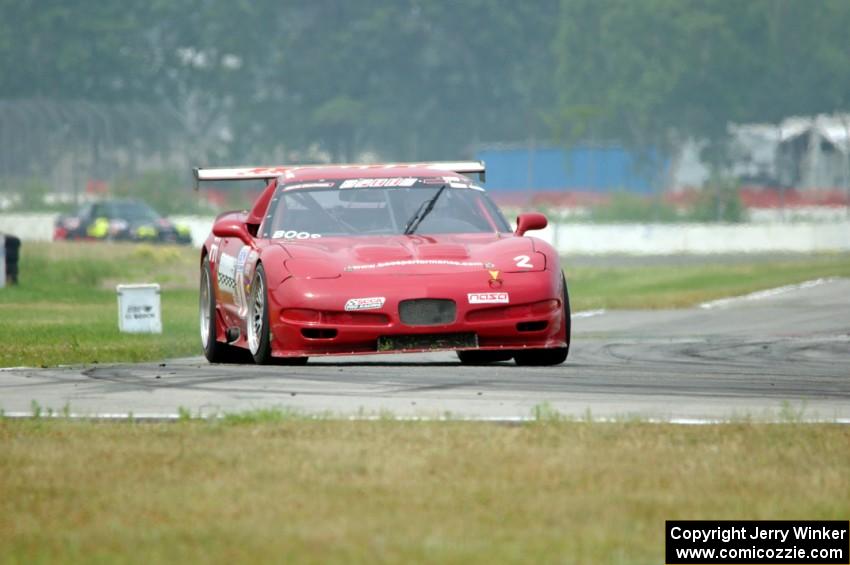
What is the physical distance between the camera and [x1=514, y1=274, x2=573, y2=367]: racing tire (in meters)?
12.3

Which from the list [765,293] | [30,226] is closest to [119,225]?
[30,226]

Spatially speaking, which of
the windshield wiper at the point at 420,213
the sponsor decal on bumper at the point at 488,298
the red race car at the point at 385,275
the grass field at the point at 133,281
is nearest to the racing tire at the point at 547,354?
the red race car at the point at 385,275

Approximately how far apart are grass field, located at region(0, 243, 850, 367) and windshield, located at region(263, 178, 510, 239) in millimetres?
1890

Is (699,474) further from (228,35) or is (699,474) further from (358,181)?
(228,35)

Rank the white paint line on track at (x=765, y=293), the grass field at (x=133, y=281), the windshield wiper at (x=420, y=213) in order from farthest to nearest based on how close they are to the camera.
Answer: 1. the white paint line on track at (x=765, y=293)
2. the grass field at (x=133, y=281)
3. the windshield wiper at (x=420, y=213)

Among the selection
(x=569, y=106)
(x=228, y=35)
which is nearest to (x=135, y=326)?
(x=569, y=106)

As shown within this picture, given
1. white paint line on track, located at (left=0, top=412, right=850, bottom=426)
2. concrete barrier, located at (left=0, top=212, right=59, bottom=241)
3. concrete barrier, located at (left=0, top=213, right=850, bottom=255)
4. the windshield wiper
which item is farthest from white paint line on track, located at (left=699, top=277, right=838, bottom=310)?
concrete barrier, located at (left=0, top=212, right=59, bottom=241)

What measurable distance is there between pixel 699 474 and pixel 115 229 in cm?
4446

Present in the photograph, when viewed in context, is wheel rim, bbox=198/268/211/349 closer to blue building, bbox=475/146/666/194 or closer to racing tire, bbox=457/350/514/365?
racing tire, bbox=457/350/514/365

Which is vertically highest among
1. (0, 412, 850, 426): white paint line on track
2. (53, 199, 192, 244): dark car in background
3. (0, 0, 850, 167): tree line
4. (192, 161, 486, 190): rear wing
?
(0, 0, 850, 167): tree line

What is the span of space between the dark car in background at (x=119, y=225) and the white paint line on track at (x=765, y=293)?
24227 mm

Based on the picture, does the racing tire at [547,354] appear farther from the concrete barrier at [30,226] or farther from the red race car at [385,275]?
the concrete barrier at [30,226]

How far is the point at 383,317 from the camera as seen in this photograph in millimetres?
11742

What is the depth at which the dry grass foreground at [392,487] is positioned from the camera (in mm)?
5582
